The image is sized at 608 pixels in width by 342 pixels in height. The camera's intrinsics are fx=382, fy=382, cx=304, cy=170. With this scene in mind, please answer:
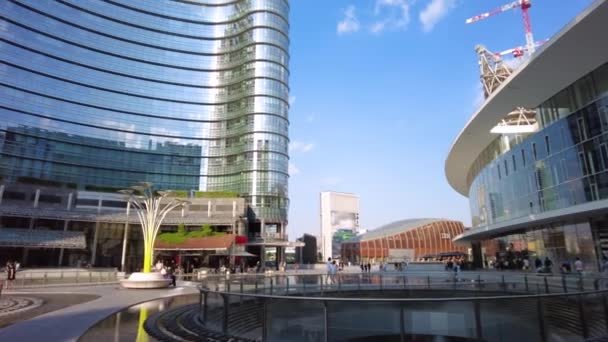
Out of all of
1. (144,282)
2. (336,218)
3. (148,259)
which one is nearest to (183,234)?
(148,259)

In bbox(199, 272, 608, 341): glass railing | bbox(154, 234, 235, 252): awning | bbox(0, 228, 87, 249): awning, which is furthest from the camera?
bbox(154, 234, 235, 252): awning

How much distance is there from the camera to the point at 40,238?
5691 centimetres

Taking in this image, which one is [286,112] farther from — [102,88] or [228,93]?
[102,88]

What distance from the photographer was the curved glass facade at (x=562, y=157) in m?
23.0

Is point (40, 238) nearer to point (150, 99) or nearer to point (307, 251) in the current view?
point (150, 99)

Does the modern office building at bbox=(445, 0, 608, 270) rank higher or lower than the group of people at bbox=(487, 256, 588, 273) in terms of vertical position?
higher

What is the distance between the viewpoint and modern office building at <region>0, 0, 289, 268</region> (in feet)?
259

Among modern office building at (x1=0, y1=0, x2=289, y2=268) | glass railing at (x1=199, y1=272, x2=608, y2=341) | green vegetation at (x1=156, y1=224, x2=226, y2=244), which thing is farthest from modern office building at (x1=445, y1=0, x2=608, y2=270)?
modern office building at (x1=0, y1=0, x2=289, y2=268)

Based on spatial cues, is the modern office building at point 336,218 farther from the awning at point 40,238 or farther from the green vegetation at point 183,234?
the awning at point 40,238

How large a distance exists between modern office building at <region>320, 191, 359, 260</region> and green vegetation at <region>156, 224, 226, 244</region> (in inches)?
2925

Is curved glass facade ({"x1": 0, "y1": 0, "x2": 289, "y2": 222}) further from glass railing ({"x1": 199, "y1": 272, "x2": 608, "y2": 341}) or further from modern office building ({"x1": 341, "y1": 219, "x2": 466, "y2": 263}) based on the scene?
glass railing ({"x1": 199, "y1": 272, "x2": 608, "y2": 341})

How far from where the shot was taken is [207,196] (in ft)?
242

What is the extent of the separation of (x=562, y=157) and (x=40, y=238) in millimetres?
65633

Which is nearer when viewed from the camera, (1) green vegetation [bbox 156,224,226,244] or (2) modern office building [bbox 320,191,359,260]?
(1) green vegetation [bbox 156,224,226,244]
